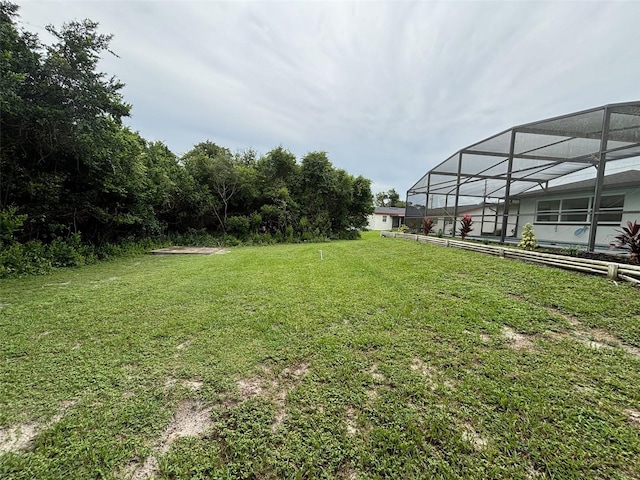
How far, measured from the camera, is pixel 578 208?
7961 mm

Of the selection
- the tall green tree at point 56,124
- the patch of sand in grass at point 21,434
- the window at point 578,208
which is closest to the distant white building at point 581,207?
the window at point 578,208

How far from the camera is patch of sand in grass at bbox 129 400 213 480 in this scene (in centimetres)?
115

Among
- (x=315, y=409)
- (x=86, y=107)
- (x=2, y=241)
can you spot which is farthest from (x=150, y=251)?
(x=315, y=409)

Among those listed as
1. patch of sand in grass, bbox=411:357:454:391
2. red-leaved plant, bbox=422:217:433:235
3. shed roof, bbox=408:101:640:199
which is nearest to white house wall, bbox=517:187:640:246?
shed roof, bbox=408:101:640:199

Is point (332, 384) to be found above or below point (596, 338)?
below

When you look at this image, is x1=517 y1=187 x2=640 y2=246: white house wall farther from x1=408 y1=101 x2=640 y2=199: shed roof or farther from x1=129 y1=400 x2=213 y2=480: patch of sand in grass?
x1=129 y1=400 x2=213 y2=480: patch of sand in grass

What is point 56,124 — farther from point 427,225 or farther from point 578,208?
point 578,208

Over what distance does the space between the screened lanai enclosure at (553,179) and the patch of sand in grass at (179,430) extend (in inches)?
258

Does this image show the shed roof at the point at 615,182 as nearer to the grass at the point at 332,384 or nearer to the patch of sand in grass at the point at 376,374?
the grass at the point at 332,384

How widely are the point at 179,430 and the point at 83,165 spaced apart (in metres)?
8.16

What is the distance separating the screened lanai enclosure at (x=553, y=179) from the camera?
4551 mm

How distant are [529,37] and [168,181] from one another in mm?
11304

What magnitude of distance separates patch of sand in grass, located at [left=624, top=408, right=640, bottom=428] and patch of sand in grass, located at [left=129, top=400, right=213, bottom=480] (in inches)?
94.2

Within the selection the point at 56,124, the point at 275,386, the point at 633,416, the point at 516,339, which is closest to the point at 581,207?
the point at 516,339
